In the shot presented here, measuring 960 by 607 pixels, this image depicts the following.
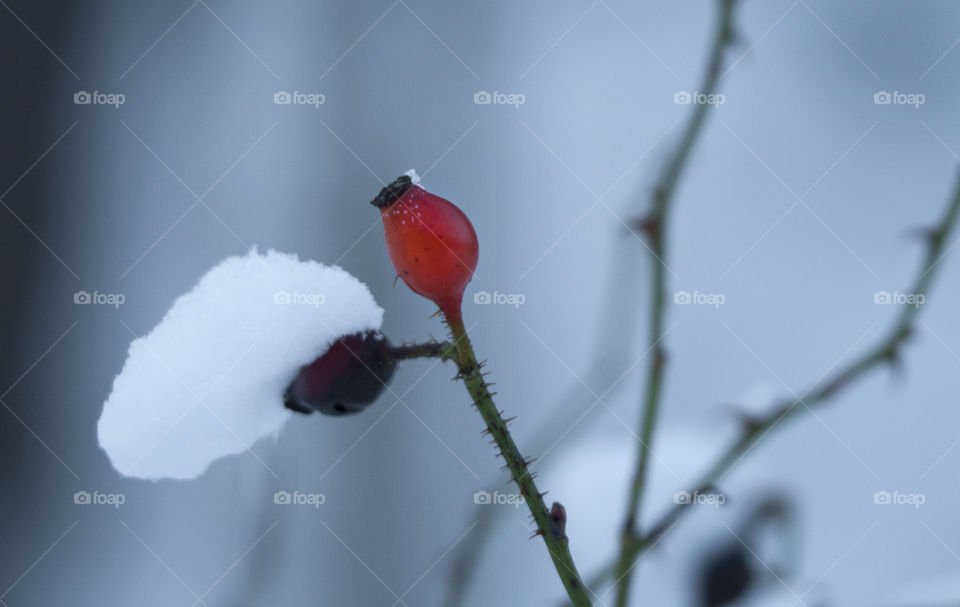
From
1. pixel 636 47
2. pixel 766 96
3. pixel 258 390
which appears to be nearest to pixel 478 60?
pixel 636 47

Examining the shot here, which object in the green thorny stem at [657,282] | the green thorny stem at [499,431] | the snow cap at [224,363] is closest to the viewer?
the green thorny stem at [499,431]

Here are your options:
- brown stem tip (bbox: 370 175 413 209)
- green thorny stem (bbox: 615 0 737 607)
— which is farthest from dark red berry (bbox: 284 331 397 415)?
green thorny stem (bbox: 615 0 737 607)

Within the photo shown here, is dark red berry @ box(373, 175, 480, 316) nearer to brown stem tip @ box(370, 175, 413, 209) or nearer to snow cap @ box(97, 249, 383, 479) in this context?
brown stem tip @ box(370, 175, 413, 209)

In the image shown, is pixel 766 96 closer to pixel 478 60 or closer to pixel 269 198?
pixel 478 60

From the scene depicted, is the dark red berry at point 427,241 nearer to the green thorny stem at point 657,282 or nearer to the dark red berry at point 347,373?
the dark red berry at point 347,373

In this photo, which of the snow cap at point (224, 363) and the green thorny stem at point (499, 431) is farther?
the snow cap at point (224, 363)

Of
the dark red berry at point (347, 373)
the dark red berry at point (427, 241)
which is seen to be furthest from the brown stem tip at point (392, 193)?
the dark red berry at point (347, 373)
